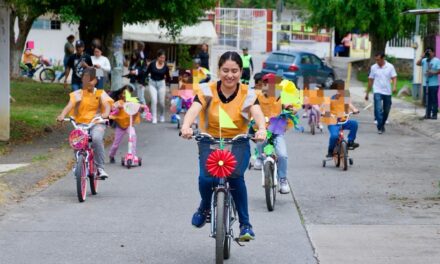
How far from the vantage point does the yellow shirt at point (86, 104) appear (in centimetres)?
1191

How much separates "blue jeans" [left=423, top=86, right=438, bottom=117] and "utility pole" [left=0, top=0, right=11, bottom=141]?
10620mm

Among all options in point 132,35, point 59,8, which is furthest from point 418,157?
point 132,35

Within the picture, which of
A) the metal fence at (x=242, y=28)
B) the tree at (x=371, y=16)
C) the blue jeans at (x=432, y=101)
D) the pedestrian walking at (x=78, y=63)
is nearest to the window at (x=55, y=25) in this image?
the tree at (x=371, y=16)

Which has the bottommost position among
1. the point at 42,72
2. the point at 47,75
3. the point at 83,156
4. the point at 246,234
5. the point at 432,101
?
the point at 47,75

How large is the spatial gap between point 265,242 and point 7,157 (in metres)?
7.51

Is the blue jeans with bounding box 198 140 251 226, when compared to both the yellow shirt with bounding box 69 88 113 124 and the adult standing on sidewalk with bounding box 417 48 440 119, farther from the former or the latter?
the adult standing on sidewalk with bounding box 417 48 440 119

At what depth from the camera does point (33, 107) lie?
24.2 metres

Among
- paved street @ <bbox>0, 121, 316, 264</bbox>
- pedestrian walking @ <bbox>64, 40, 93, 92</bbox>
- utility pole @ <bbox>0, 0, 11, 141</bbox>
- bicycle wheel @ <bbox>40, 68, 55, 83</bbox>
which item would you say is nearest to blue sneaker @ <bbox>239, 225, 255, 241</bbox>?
paved street @ <bbox>0, 121, 316, 264</bbox>

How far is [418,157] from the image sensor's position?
16.6 meters

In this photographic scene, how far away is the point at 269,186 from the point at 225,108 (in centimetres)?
295

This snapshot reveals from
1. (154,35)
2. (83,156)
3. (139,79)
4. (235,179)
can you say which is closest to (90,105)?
(83,156)

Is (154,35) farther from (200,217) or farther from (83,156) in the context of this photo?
(200,217)

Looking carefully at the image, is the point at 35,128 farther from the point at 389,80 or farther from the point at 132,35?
the point at 132,35

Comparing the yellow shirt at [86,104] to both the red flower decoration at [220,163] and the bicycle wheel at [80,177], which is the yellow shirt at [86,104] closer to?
the bicycle wheel at [80,177]
